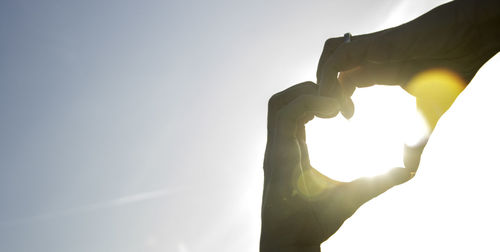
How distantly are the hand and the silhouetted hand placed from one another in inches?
25.4

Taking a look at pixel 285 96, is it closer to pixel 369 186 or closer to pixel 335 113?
pixel 335 113

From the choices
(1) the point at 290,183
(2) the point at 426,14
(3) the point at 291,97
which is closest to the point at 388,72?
(2) the point at 426,14

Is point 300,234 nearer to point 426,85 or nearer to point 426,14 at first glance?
point 426,85

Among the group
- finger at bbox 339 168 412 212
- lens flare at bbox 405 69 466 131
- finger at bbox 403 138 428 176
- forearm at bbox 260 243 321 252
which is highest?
lens flare at bbox 405 69 466 131

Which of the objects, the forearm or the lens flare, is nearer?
the forearm

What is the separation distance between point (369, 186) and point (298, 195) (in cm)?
76

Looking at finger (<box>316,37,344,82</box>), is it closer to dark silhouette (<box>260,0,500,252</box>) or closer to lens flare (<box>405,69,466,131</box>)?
dark silhouette (<box>260,0,500,252</box>)

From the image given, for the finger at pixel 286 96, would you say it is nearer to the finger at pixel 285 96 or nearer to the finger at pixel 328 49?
the finger at pixel 285 96

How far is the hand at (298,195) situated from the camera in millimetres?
3414

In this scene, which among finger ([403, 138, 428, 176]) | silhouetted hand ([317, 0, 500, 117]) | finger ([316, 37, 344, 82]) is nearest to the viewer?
silhouetted hand ([317, 0, 500, 117])

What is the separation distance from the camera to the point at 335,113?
385cm

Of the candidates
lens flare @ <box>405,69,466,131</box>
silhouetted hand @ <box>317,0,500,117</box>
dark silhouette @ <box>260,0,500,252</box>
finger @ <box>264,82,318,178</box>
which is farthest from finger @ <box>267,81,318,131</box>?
lens flare @ <box>405,69,466,131</box>

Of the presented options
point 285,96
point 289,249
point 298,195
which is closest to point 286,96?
point 285,96

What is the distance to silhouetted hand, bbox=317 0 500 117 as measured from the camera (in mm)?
3266
